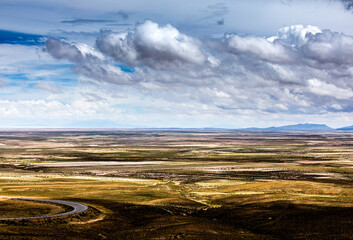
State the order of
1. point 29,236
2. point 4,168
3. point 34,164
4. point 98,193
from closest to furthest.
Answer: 1. point 29,236
2. point 98,193
3. point 4,168
4. point 34,164

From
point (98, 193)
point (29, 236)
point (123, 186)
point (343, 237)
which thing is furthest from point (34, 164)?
point (343, 237)

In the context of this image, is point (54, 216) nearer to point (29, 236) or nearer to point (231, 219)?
point (29, 236)

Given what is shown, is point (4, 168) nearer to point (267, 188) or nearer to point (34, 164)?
point (34, 164)

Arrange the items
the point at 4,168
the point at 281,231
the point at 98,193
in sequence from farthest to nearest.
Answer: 1. the point at 4,168
2. the point at 98,193
3. the point at 281,231

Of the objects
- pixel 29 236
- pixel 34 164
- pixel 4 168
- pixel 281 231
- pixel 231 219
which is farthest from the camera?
pixel 34 164

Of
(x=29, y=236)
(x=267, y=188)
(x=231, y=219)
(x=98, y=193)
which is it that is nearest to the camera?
(x=29, y=236)

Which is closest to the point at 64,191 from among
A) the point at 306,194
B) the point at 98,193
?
the point at 98,193

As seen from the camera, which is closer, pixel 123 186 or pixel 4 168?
pixel 123 186

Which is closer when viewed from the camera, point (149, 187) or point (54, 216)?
point (54, 216)
